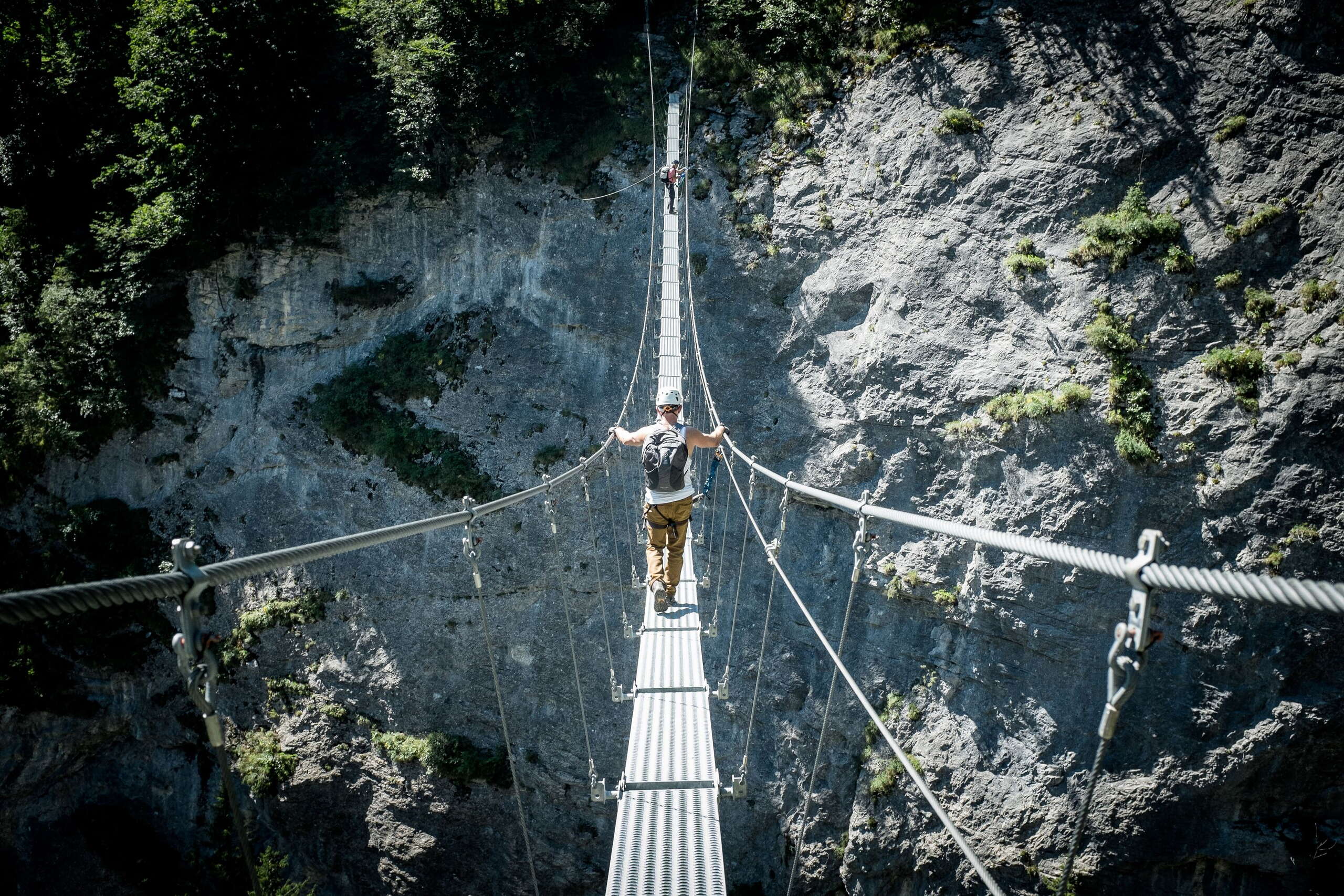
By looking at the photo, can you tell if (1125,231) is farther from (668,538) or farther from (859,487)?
(668,538)

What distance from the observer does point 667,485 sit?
15.4 ft

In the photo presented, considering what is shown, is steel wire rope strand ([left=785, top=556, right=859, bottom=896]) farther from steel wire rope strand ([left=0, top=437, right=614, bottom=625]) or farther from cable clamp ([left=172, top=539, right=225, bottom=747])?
cable clamp ([left=172, top=539, right=225, bottom=747])

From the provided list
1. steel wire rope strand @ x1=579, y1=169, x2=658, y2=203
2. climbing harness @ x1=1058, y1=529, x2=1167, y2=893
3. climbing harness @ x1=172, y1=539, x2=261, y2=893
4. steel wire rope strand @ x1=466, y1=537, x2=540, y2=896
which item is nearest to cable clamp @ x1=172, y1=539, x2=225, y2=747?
climbing harness @ x1=172, y1=539, x2=261, y2=893

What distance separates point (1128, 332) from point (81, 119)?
586 inches

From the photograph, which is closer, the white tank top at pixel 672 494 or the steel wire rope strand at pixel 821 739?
the steel wire rope strand at pixel 821 739

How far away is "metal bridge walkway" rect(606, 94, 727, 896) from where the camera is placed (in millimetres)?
3289

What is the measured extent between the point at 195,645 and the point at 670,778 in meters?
2.67

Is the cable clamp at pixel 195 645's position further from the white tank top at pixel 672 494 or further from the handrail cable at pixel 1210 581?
the white tank top at pixel 672 494

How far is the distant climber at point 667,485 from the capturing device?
15.2ft

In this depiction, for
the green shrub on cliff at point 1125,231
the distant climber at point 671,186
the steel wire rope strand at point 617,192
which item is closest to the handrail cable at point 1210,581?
the green shrub on cliff at point 1125,231

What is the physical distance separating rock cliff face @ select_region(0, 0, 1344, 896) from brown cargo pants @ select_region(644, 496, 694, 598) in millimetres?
3248

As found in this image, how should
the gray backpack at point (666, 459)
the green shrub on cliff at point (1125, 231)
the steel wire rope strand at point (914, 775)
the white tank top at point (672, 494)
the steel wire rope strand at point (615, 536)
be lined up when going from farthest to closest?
the steel wire rope strand at point (615, 536) < the green shrub on cliff at point (1125, 231) < the white tank top at point (672, 494) < the gray backpack at point (666, 459) < the steel wire rope strand at point (914, 775)

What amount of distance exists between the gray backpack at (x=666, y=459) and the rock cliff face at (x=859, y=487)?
12.3 ft

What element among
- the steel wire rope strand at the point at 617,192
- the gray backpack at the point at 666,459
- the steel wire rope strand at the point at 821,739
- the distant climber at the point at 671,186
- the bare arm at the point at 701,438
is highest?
the steel wire rope strand at the point at 617,192
